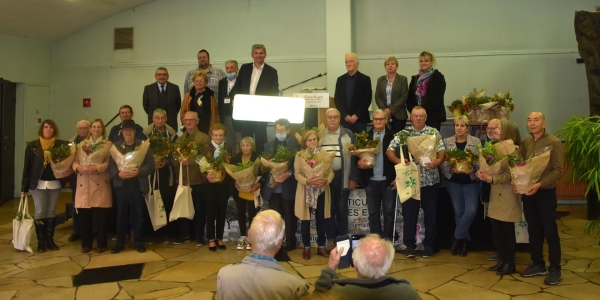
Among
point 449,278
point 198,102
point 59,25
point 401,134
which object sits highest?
point 59,25

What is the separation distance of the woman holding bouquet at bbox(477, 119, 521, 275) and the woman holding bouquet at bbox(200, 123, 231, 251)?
288cm

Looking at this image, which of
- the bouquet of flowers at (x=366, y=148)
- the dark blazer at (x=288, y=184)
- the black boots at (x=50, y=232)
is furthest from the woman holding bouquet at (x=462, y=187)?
the black boots at (x=50, y=232)

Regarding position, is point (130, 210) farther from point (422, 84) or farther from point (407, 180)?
point (422, 84)

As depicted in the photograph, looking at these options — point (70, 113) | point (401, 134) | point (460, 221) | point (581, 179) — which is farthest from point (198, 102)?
point (70, 113)

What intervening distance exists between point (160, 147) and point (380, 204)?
270 cm

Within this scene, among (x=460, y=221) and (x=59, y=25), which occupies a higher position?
(x=59, y=25)

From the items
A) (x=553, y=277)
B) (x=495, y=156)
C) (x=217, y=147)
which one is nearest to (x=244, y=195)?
(x=217, y=147)

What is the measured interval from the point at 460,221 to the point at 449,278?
1.00m

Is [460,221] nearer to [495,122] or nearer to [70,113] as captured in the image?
[495,122]

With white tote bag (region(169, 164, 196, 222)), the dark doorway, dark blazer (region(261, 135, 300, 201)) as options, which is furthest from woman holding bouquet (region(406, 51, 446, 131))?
the dark doorway

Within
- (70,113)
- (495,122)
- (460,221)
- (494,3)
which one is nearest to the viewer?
(495,122)

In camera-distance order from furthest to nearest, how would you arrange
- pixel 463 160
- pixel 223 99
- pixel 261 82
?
pixel 223 99 → pixel 261 82 → pixel 463 160

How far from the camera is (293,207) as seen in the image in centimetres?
626

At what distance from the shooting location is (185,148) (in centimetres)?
641
